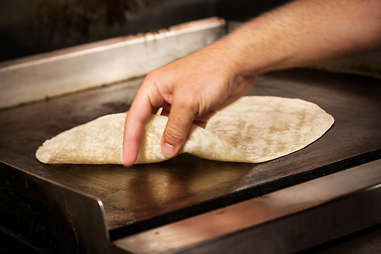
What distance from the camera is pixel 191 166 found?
5.07 ft

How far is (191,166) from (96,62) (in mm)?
1223

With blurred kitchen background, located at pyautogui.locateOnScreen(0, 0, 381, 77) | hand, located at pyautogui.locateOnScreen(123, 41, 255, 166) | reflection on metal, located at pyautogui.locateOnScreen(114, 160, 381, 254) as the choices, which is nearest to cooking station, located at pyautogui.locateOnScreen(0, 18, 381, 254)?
reflection on metal, located at pyautogui.locateOnScreen(114, 160, 381, 254)

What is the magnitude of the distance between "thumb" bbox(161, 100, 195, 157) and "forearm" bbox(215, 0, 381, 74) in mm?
205

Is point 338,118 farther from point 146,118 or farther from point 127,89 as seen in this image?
point 127,89

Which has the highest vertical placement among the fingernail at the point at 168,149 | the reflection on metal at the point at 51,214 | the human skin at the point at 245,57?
the human skin at the point at 245,57

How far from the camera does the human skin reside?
1436mm

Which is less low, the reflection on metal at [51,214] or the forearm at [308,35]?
the forearm at [308,35]

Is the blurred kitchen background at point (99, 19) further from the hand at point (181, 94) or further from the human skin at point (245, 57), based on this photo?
the hand at point (181, 94)

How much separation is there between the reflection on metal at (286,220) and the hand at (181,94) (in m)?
0.27

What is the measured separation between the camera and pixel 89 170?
1588 millimetres

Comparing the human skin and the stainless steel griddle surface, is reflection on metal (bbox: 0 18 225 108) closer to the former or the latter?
the stainless steel griddle surface

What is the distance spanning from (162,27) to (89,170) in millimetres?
1651

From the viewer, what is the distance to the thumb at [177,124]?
1.41 meters

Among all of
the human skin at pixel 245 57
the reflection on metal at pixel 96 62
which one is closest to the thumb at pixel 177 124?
the human skin at pixel 245 57
